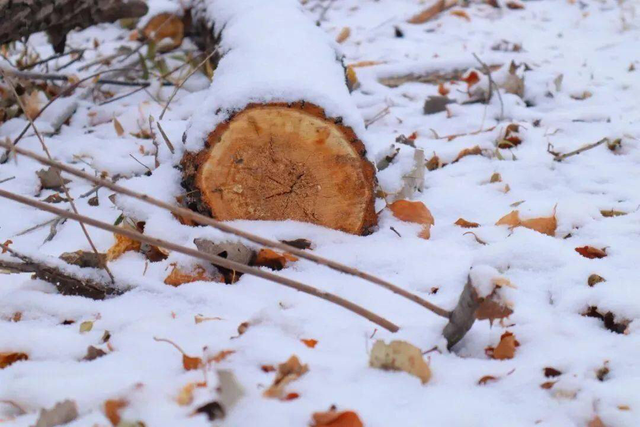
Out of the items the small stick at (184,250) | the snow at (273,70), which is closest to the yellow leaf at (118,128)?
the snow at (273,70)

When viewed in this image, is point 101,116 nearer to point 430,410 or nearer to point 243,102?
point 243,102

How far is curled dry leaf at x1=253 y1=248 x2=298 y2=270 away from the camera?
159cm

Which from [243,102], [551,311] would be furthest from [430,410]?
[243,102]

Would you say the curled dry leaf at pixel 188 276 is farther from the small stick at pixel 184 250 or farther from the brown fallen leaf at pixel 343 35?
the brown fallen leaf at pixel 343 35

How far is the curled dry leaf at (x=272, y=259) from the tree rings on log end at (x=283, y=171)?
19 cm

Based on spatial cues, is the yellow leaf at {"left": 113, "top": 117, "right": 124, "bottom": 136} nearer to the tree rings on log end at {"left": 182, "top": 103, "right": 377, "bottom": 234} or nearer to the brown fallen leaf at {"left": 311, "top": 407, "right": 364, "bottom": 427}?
the tree rings on log end at {"left": 182, "top": 103, "right": 377, "bottom": 234}

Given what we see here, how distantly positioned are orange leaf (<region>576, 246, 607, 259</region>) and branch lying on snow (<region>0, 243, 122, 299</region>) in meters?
1.20

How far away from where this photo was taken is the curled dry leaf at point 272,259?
5.23ft

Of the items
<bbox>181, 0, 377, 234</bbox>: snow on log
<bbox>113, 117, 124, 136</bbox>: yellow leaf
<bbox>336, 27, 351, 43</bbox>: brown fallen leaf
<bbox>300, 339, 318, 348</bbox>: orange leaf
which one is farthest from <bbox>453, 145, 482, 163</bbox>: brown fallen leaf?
<bbox>336, 27, 351, 43</bbox>: brown fallen leaf

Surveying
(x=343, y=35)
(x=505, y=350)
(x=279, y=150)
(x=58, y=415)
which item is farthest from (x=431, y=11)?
(x=58, y=415)

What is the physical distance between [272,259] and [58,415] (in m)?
0.69

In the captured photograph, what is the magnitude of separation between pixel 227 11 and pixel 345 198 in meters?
1.34

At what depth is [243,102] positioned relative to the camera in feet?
5.35

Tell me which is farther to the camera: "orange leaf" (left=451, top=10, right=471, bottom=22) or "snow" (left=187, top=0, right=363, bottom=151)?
"orange leaf" (left=451, top=10, right=471, bottom=22)
